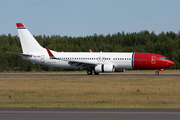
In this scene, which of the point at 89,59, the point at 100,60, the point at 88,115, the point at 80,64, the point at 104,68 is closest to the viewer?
the point at 88,115

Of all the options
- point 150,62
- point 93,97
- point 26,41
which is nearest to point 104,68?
point 150,62

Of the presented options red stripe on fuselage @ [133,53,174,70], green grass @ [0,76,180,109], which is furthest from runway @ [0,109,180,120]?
red stripe on fuselage @ [133,53,174,70]

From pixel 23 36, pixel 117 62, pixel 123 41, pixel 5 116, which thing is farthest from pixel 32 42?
pixel 123 41

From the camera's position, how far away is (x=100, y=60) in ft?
164

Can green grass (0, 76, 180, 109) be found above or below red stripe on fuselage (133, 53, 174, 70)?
below

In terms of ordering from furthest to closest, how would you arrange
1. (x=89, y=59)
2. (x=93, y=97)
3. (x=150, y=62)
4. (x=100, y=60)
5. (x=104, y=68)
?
(x=89, y=59) → (x=100, y=60) → (x=150, y=62) → (x=104, y=68) → (x=93, y=97)

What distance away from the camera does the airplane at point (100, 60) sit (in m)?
48.2

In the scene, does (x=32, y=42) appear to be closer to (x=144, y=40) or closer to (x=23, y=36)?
(x=23, y=36)

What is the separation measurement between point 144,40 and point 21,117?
147 metres

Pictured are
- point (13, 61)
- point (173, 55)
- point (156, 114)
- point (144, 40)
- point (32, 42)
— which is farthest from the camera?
point (144, 40)

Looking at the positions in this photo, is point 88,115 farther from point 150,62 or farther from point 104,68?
point 150,62

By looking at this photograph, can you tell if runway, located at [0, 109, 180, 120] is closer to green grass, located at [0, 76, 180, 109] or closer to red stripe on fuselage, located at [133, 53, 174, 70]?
green grass, located at [0, 76, 180, 109]

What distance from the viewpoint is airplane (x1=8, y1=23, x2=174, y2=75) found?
48250mm

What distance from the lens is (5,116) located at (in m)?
12.7
